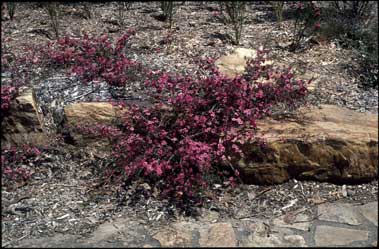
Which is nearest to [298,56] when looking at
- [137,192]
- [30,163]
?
[137,192]

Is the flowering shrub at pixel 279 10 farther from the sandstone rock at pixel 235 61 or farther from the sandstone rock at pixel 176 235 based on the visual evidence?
the sandstone rock at pixel 176 235

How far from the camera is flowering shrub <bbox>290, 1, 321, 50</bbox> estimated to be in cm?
506

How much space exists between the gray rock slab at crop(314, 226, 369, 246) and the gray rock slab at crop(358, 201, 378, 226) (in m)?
0.16

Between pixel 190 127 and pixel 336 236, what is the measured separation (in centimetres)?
130

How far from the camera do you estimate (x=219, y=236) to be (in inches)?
129

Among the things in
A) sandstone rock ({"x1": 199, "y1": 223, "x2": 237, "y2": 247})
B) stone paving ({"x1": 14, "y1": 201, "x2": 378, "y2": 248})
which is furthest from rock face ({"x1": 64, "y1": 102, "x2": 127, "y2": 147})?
sandstone rock ({"x1": 199, "y1": 223, "x2": 237, "y2": 247})

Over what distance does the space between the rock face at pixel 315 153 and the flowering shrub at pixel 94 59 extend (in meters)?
1.44

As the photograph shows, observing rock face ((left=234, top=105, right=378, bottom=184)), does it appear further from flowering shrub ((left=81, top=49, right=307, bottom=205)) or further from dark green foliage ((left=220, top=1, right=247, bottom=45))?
dark green foliage ((left=220, top=1, right=247, bottom=45))

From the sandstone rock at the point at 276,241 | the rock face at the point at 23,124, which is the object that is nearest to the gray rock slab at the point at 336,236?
the sandstone rock at the point at 276,241

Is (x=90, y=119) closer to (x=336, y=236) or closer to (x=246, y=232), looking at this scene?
(x=246, y=232)

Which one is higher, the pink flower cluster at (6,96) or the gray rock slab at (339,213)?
the pink flower cluster at (6,96)

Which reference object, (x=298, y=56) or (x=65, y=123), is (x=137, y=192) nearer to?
(x=65, y=123)

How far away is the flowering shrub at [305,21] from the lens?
5062 mm

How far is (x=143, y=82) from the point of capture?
14.6ft
